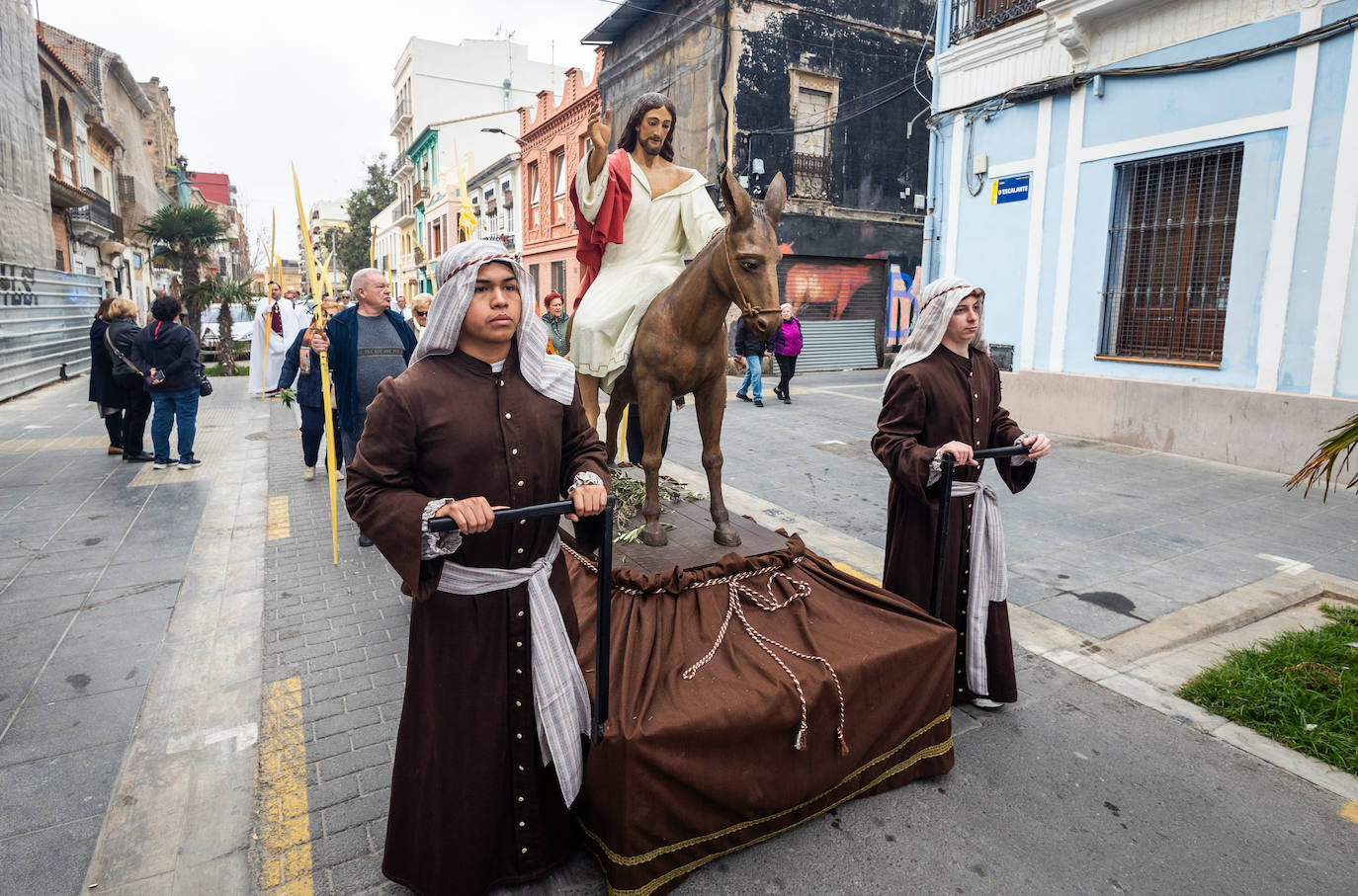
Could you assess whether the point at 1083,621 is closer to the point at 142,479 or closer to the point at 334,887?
the point at 334,887

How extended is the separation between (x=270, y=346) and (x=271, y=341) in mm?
92

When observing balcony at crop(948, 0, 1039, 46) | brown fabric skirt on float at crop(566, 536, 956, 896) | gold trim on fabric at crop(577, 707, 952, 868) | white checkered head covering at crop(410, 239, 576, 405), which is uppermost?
balcony at crop(948, 0, 1039, 46)

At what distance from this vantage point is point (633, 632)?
2.86m

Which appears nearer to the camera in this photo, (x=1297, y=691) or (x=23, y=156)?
(x=1297, y=691)

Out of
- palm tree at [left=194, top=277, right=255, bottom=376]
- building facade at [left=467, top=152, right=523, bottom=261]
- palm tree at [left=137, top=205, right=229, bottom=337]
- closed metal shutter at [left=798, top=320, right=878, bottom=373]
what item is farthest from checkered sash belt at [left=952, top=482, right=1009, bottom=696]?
building facade at [left=467, top=152, right=523, bottom=261]

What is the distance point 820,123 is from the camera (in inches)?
711

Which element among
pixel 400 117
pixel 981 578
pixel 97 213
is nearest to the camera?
pixel 981 578

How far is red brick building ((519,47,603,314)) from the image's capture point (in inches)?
915

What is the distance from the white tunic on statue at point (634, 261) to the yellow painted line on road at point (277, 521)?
11.4ft

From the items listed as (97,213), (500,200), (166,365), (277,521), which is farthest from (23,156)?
(500,200)

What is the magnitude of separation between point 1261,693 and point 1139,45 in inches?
319

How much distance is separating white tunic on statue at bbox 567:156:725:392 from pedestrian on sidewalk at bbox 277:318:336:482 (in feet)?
13.5

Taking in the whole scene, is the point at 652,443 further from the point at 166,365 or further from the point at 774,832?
the point at 166,365

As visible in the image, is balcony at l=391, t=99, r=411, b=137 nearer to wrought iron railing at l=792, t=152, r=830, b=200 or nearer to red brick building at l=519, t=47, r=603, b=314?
red brick building at l=519, t=47, r=603, b=314
